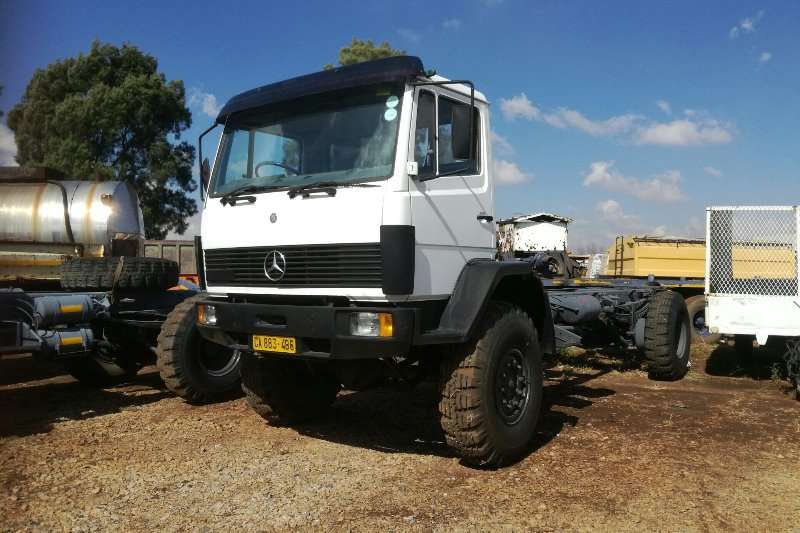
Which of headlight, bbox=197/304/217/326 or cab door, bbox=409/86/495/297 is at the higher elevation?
cab door, bbox=409/86/495/297

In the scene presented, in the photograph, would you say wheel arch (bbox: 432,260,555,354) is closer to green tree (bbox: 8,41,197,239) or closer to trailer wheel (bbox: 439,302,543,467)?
trailer wheel (bbox: 439,302,543,467)

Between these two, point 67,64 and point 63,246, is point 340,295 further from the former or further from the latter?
point 67,64

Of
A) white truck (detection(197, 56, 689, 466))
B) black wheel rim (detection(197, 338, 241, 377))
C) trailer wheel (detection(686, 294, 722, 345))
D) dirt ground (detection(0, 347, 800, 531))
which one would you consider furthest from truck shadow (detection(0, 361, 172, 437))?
trailer wheel (detection(686, 294, 722, 345))

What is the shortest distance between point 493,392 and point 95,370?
5.75 m

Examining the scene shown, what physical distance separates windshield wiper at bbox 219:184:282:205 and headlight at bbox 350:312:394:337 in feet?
4.40

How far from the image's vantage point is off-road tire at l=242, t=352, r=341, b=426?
19.4 ft

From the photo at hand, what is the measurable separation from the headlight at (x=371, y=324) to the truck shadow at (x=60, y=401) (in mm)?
3762

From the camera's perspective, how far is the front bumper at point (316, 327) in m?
4.24

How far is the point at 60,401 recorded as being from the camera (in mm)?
7453

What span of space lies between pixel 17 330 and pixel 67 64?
24459 mm

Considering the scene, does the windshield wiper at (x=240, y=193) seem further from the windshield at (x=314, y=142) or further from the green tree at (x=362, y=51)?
the green tree at (x=362, y=51)

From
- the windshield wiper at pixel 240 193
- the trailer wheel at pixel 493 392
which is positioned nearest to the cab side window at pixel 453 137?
the trailer wheel at pixel 493 392

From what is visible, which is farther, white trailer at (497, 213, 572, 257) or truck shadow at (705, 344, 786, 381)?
white trailer at (497, 213, 572, 257)

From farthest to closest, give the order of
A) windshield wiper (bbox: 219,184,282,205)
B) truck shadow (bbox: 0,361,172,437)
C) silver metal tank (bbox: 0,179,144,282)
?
1. silver metal tank (bbox: 0,179,144,282)
2. truck shadow (bbox: 0,361,172,437)
3. windshield wiper (bbox: 219,184,282,205)
